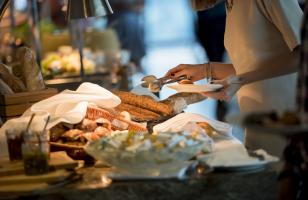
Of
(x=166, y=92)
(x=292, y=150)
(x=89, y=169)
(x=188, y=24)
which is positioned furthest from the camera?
(x=188, y=24)

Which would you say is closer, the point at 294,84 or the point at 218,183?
the point at 218,183

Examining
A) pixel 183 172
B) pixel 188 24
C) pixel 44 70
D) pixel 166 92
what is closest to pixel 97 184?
pixel 183 172

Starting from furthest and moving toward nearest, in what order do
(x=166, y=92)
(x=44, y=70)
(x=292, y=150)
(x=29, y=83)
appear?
1. (x=166, y=92)
2. (x=44, y=70)
3. (x=29, y=83)
4. (x=292, y=150)

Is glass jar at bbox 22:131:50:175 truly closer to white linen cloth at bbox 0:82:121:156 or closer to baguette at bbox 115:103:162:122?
white linen cloth at bbox 0:82:121:156

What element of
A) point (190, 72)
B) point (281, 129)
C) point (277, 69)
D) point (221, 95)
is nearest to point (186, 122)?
point (221, 95)

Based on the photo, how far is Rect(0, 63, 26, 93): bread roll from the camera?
424 centimetres

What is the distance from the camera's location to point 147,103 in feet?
14.2

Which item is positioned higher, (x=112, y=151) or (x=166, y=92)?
(x=112, y=151)

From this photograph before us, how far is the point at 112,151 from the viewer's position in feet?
9.59

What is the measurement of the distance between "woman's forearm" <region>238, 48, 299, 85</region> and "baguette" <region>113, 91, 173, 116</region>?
0.80 meters

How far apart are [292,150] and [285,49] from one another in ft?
4.54

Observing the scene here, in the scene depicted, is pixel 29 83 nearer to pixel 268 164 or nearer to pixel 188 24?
pixel 268 164

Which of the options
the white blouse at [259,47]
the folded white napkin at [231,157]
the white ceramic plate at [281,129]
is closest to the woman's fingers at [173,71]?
the white blouse at [259,47]

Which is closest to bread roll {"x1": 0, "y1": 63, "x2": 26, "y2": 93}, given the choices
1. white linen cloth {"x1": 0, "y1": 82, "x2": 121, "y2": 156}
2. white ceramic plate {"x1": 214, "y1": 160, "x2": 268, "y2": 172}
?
white linen cloth {"x1": 0, "y1": 82, "x2": 121, "y2": 156}
